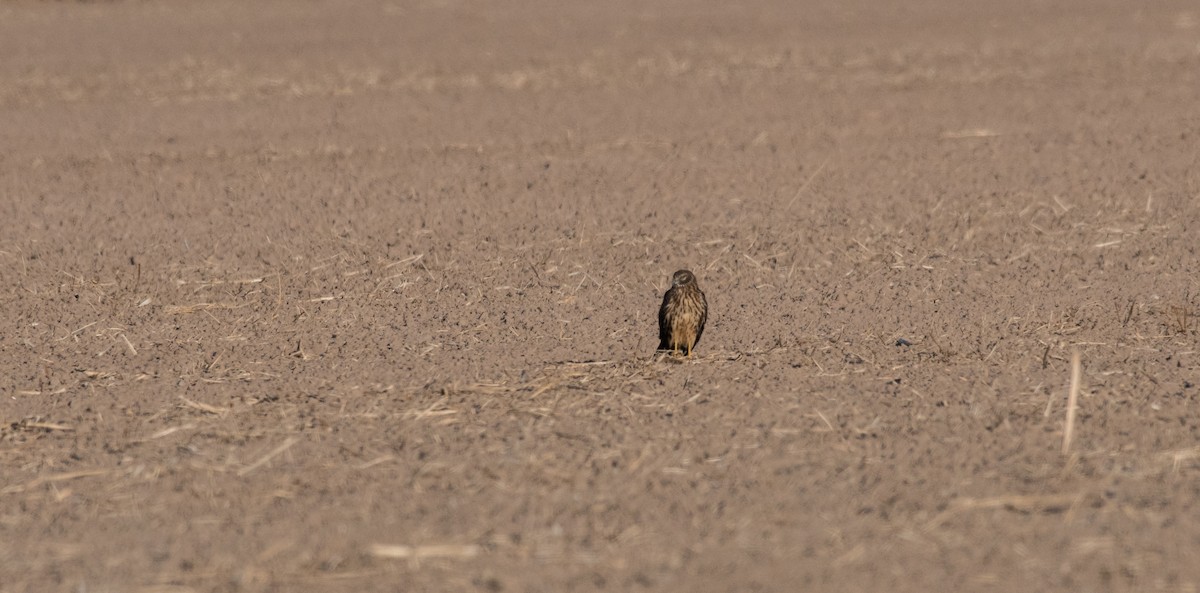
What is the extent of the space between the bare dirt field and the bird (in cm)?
16

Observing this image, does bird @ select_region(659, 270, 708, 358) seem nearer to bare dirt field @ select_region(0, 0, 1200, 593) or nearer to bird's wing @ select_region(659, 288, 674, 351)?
bird's wing @ select_region(659, 288, 674, 351)

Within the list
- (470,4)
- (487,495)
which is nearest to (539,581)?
(487,495)

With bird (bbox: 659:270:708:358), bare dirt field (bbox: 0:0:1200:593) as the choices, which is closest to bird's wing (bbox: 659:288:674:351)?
bird (bbox: 659:270:708:358)

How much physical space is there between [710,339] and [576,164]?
4886 mm

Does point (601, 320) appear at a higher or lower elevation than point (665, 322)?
lower

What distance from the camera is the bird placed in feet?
26.9

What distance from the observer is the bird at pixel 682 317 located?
323 inches

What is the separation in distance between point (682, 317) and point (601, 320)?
1.62 metres

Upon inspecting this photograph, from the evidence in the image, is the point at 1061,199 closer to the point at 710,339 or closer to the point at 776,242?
the point at 776,242

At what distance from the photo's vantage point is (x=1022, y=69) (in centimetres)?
1870

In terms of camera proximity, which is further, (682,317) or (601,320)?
(601,320)

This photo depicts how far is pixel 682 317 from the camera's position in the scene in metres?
8.18

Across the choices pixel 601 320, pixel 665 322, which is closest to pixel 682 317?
pixel 665 322

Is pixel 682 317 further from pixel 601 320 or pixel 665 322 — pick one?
pixel 601 320
